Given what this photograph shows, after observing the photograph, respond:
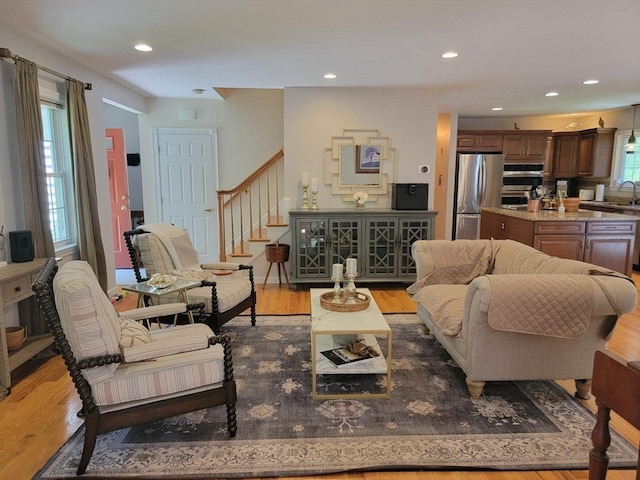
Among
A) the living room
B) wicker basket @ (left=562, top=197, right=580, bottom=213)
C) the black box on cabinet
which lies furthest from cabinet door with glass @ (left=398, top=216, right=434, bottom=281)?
wicker basket @ (left=562, top=197, right=580, bottom=213)

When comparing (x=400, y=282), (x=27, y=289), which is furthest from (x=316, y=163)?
(x=27, y=289)

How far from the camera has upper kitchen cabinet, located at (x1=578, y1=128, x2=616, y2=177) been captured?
6.89 m

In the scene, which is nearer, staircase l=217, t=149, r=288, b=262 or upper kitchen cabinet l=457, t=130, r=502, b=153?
staircase l=217, t=149, r=288, b=262

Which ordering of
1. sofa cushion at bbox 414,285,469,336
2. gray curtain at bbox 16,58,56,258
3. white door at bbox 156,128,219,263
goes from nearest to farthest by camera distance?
1. sofa cushion at bbox 414,285,469,336
2. gray curtain at bbox 16,58,56,258
3. white door at bbox 156,128,219,263

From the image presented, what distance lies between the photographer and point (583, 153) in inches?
282

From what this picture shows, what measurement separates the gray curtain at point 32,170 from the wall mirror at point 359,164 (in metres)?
3.08

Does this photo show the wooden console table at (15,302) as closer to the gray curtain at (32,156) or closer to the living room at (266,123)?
the gray curtain at (32,156)

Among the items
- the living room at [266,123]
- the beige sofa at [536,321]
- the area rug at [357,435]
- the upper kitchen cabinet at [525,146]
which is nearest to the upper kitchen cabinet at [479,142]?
the upper kitchen cabinet at [525,146]

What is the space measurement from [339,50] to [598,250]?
389 cm

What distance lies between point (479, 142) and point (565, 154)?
1.75 metres

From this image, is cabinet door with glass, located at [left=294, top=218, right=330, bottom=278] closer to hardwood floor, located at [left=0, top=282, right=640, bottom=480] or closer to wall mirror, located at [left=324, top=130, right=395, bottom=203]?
wall mirror, located at [left=324, top=130, right=395, bottom=203]

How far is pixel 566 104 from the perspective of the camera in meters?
6.25

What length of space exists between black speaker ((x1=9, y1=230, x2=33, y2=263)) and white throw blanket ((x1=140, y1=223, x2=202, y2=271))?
0.79 m

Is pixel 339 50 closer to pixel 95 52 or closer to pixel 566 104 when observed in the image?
pixel 95 52
